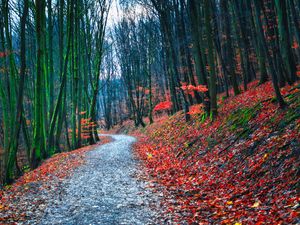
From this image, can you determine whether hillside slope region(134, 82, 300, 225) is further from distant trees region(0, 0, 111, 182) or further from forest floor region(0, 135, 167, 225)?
distant trees region(0, 0, 111, 182)

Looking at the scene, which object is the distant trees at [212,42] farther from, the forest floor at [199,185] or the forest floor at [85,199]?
the forest floor at [85,199]

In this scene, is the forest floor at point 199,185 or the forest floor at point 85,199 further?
the forest floor at point 85,199

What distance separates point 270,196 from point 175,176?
4.68 meters

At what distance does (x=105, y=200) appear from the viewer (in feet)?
24.9

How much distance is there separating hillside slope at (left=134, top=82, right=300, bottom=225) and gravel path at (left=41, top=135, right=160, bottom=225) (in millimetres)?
739

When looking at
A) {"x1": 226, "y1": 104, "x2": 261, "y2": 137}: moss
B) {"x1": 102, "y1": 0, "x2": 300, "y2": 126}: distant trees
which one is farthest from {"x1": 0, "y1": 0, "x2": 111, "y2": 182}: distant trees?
{"x1": 226, "y1": 104, "x2": 261, "y2": 137}: moss

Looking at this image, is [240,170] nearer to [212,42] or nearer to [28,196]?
[28,196]

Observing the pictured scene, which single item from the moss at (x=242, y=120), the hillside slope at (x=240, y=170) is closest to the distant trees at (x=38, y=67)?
the hillside slope at (x=240, y=170)

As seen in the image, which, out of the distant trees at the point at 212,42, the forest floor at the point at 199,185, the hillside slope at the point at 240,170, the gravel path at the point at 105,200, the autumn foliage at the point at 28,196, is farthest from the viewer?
the distant trees at the point at 212,42

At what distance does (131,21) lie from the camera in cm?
3184

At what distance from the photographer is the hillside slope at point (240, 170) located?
5.40 m

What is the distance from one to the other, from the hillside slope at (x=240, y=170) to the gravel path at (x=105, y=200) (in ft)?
2.43

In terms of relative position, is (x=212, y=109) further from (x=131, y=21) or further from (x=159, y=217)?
(x=131, y=21)

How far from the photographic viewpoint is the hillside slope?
5399mm
